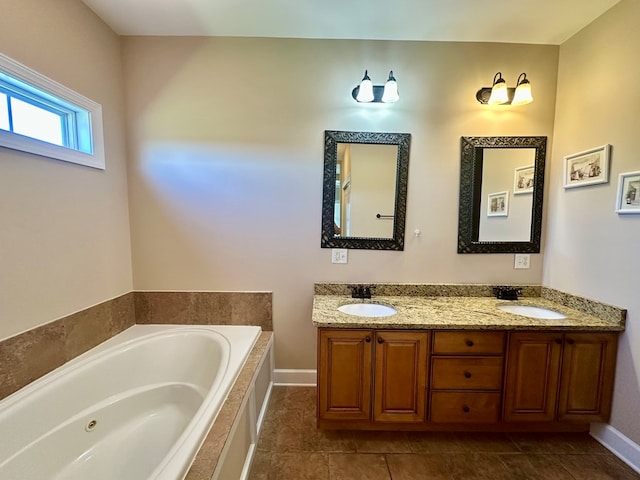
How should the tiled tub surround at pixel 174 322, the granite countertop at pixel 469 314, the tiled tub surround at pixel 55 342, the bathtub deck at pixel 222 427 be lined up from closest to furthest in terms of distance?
the bathtub deck at pixel 222 427 → the tiled tub surround at pixel 174 322 → the tiled tub surround at pixel 55 342 → the granite countertop at pixel 469 314

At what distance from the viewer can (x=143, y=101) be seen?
6.70 feet

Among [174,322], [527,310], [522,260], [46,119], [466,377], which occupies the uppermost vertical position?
[46,119]

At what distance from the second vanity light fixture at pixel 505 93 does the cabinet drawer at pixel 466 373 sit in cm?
180

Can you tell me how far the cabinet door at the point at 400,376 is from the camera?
1639 mm

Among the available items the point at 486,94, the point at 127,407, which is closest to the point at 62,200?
the point at 127,407

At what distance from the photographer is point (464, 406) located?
1663 millimetres

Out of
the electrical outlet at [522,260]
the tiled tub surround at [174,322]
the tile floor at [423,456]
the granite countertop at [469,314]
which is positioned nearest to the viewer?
the tiled tub surround at [174,322]

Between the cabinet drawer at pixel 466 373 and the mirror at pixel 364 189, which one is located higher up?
the mirror at pixel 364 189

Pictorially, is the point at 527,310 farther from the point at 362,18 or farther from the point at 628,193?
the point at 362,18

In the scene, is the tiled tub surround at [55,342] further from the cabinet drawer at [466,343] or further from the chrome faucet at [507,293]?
the chrome faucet at [507,293]

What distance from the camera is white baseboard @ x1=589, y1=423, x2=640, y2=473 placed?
1.51 metres

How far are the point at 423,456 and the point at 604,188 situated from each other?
204cm

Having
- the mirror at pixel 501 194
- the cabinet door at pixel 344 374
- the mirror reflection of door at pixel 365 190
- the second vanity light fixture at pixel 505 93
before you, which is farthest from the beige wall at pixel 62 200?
the second vanity light fixture at pixel 505 93

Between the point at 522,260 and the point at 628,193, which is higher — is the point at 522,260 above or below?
below
